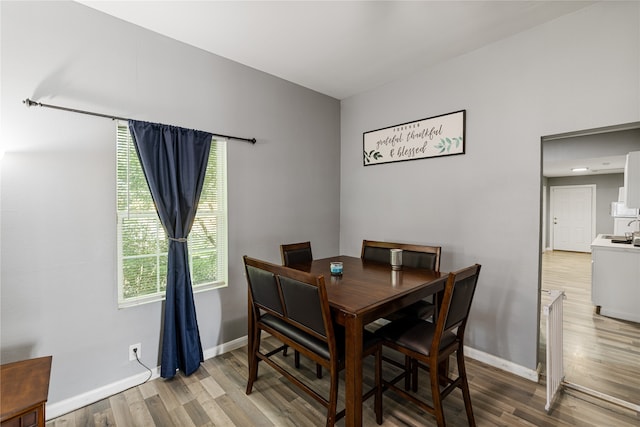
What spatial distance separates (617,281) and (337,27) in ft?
→ 14.1

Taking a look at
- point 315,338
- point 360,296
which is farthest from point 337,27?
point 315,338

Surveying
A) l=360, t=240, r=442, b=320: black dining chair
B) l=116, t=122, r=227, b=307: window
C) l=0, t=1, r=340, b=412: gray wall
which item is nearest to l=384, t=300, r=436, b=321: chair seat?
l=360, t=240, r=442, b=320: black dining chair

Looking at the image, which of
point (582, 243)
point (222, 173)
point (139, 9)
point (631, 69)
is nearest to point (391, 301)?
point (222, 173)

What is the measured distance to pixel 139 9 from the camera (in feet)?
6.57

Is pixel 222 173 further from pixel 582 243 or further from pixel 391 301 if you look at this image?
pixel 582 243

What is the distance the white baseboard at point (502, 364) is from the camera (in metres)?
2.25

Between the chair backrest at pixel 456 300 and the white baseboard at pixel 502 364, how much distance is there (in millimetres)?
1034

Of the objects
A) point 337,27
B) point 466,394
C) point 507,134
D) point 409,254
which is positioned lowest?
point 466,394

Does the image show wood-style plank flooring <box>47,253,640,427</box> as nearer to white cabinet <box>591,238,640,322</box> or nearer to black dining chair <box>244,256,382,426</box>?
black dining chair <box>244,256,382,426</box>

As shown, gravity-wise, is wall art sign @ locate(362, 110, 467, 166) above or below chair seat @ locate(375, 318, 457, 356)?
above

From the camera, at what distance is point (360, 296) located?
1644mm

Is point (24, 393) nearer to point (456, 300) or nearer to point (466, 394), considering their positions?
point (456, 300)

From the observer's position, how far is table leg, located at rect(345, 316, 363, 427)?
1432 mm

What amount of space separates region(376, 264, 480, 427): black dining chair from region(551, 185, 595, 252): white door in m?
8.74
